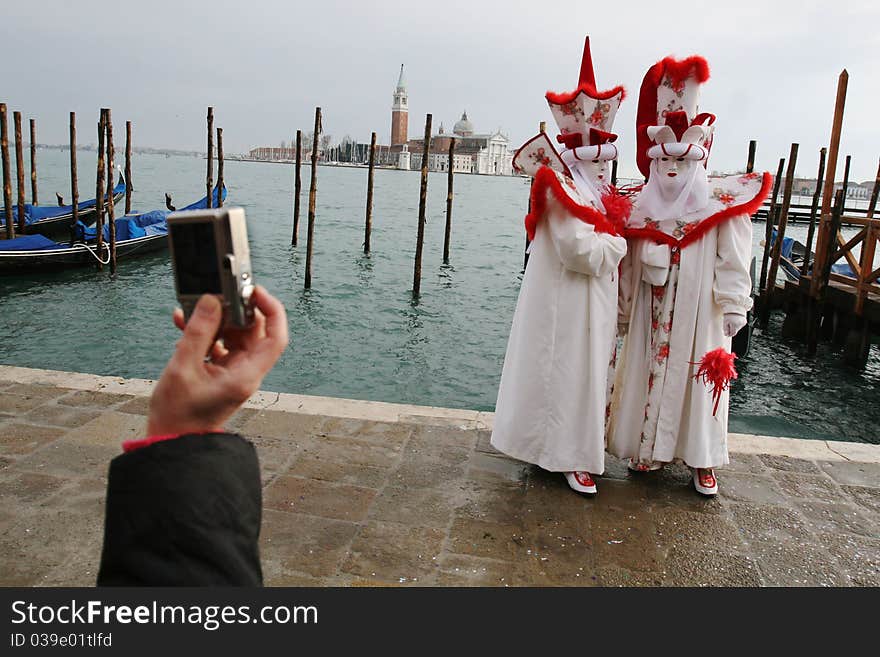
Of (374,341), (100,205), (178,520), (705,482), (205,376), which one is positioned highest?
(205,376)

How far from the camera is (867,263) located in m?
8.62

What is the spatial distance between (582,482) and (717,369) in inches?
28.5

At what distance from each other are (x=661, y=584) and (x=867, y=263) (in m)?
7.70

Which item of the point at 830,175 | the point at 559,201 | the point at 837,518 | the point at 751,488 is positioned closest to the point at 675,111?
the point at 559,201

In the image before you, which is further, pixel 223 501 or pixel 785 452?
pixel 785 452

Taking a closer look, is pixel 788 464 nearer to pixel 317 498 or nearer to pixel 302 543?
pixel 317 498

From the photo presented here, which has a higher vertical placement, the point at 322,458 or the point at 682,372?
the point at 682,372

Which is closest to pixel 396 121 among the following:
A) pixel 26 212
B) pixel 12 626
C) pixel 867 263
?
pixel 26 212

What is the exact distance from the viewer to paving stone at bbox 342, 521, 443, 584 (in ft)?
7.90

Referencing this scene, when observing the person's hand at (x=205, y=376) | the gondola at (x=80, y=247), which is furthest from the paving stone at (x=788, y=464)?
the gondola at (x=80, y=247)

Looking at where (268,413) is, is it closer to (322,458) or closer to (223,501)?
(322,458)

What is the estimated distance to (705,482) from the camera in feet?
10.3

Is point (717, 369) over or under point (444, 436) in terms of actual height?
over

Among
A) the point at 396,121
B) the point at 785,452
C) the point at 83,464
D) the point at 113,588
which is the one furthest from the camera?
the point at 396,121
